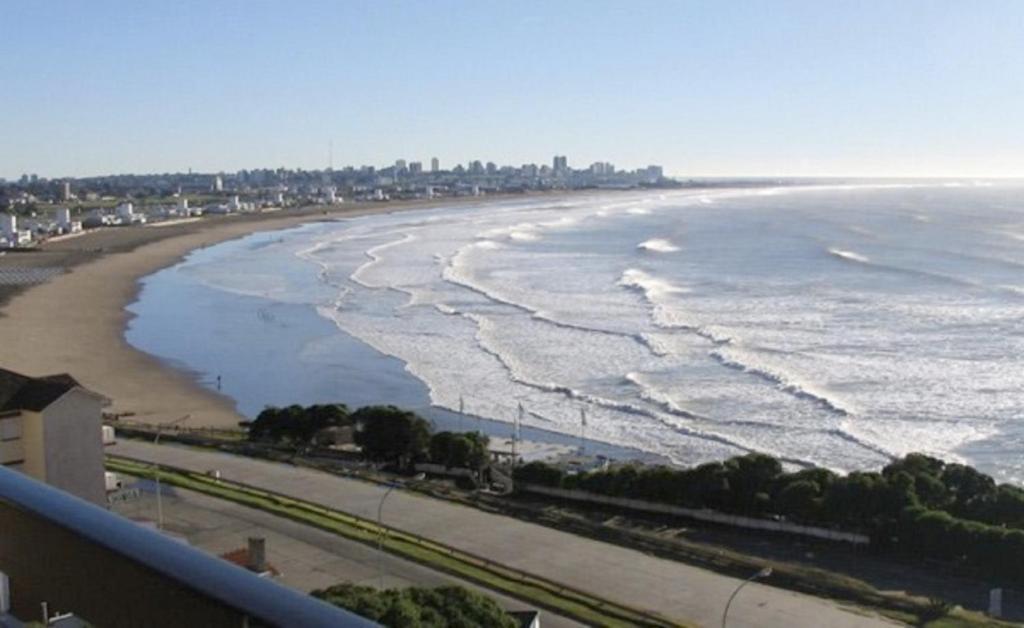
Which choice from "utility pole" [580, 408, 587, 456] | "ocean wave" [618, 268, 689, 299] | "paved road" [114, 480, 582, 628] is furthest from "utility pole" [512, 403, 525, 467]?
"ocean wave" [618, 268, 689, 299]

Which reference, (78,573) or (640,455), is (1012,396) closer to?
(640,455)

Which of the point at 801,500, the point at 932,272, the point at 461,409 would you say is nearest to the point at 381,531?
the point at 801,500

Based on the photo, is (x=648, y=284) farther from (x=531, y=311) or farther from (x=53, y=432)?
(x=53, y=432)

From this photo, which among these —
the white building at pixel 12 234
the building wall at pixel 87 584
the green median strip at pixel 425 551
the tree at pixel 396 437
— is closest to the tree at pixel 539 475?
the tree at pixel 396 437

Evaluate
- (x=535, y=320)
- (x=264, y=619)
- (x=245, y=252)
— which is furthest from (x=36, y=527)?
(x=245, y=252)

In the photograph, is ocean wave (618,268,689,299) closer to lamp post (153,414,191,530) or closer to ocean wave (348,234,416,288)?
ocean wave (348,234,416,288)
